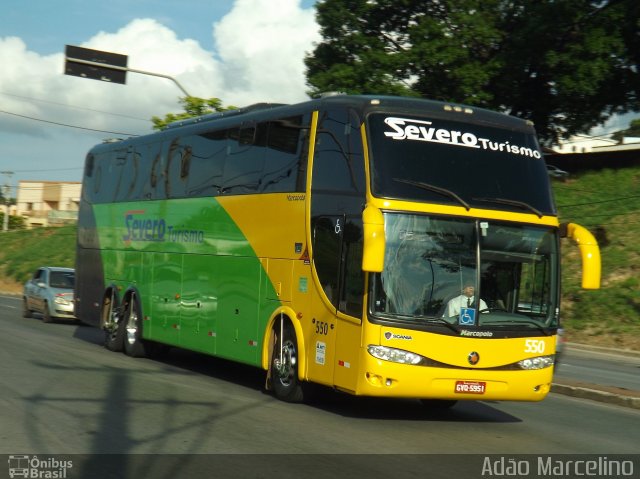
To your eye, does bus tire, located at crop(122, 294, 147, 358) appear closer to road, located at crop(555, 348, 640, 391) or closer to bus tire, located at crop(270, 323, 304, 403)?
bus tire, located at crop(270, 323, 304, 403)

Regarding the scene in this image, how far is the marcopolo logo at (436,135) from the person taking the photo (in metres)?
11.3

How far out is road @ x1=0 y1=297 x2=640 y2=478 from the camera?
348 inches

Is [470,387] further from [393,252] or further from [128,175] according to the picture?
[128,175]

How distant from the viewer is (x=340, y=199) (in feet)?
37.7

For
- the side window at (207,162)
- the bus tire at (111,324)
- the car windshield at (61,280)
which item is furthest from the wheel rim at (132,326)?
the car windshield at (61,280)

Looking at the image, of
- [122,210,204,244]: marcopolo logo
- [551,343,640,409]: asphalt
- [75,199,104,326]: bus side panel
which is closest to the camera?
[551,343,640,409]: asphalt

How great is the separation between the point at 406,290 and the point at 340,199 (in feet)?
4.83

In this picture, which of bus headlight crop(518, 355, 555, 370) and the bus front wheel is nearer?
bus headlight crop(518, 355, 555, 370)

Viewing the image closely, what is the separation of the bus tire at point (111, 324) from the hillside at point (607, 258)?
17047mm

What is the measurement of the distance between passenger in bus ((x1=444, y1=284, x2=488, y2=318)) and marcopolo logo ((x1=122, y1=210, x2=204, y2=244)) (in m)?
5.71

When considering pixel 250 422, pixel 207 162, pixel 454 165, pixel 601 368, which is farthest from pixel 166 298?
pixel 601 368

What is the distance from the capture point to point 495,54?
4103 centimetres

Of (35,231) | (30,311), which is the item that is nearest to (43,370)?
(30,311)

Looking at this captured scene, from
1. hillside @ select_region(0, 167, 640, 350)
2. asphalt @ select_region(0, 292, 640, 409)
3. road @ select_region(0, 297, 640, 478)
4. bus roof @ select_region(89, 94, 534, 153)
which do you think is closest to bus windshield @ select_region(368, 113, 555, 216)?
bus roof @ select_region(89, 94, 534, 153)
